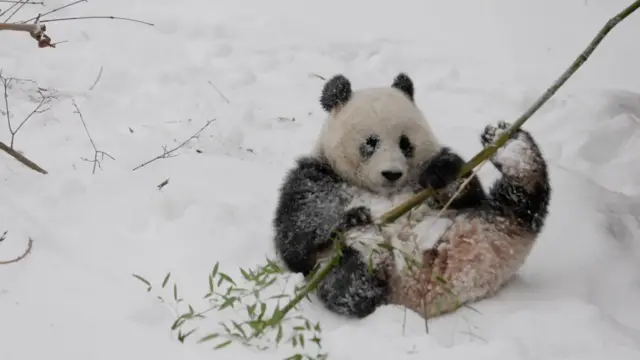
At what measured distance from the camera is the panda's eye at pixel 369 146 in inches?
123

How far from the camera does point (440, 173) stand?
110 inches

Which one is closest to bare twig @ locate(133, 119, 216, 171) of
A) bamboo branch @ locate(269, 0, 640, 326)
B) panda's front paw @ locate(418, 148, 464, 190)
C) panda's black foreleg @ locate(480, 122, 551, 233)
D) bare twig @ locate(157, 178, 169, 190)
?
bare twig @ locate(157, 178, 169, 190)

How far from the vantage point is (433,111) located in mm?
5348

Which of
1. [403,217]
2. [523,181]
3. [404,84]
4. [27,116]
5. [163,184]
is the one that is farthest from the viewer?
[27,116]

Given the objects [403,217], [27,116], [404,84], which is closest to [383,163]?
[403,217]

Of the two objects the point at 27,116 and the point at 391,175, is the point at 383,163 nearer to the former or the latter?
the point at 391,175

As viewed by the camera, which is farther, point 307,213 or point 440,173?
point 307,213

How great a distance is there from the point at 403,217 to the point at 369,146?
12.3 inches

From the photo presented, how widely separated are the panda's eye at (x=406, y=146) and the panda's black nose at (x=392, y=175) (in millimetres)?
136

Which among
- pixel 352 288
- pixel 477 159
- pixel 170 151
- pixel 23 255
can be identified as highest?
pixel 477 159

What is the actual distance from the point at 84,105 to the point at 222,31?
1771mm

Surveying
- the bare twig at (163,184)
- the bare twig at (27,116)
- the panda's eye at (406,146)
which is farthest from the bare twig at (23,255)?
the panda's eye at (406,146)

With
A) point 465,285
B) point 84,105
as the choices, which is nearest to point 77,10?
point 84,105

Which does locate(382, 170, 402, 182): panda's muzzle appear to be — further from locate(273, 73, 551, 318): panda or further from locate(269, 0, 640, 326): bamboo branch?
locate(269, 0, 640, 326): bamboo branch
